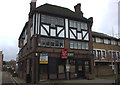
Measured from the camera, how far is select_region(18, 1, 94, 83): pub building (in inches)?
728

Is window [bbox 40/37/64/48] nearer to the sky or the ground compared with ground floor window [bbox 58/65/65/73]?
nearer to the sky

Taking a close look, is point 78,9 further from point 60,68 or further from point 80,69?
point 60,68

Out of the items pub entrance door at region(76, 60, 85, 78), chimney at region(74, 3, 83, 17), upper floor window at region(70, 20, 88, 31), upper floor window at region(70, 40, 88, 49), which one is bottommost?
pub entrance door at region(76, 60, 85, 78)

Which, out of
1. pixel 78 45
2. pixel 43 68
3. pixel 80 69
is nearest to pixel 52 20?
pixel 78 45

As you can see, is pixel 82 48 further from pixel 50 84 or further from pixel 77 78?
pixel 50 84

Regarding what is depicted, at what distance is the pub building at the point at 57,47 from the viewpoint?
1848cm

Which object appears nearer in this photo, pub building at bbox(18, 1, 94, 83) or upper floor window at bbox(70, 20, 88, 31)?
pub building at bbox(18, 1, 94, 83)

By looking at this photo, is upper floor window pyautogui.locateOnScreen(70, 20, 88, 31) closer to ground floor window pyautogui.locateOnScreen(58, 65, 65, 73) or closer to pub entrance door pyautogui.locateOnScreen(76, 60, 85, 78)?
pub entrance door pyautogui.locateOnScreen(76, 60, 85, 78)

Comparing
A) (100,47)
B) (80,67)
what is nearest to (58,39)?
(80,67)

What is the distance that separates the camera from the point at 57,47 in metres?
20.0

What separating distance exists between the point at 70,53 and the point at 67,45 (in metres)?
1.37

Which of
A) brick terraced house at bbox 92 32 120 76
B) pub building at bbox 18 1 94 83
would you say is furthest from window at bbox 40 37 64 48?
brick terraced house at bbox 92 32 120 76

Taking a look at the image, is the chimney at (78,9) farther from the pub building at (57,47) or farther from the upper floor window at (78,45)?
the upper floor window at (78,45)

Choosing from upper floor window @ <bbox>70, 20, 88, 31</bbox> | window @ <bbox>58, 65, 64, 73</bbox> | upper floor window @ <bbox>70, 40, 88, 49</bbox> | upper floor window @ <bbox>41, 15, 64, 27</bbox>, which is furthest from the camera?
upper floor window @ <bbox>70, 20, 88, 31</bbox>
